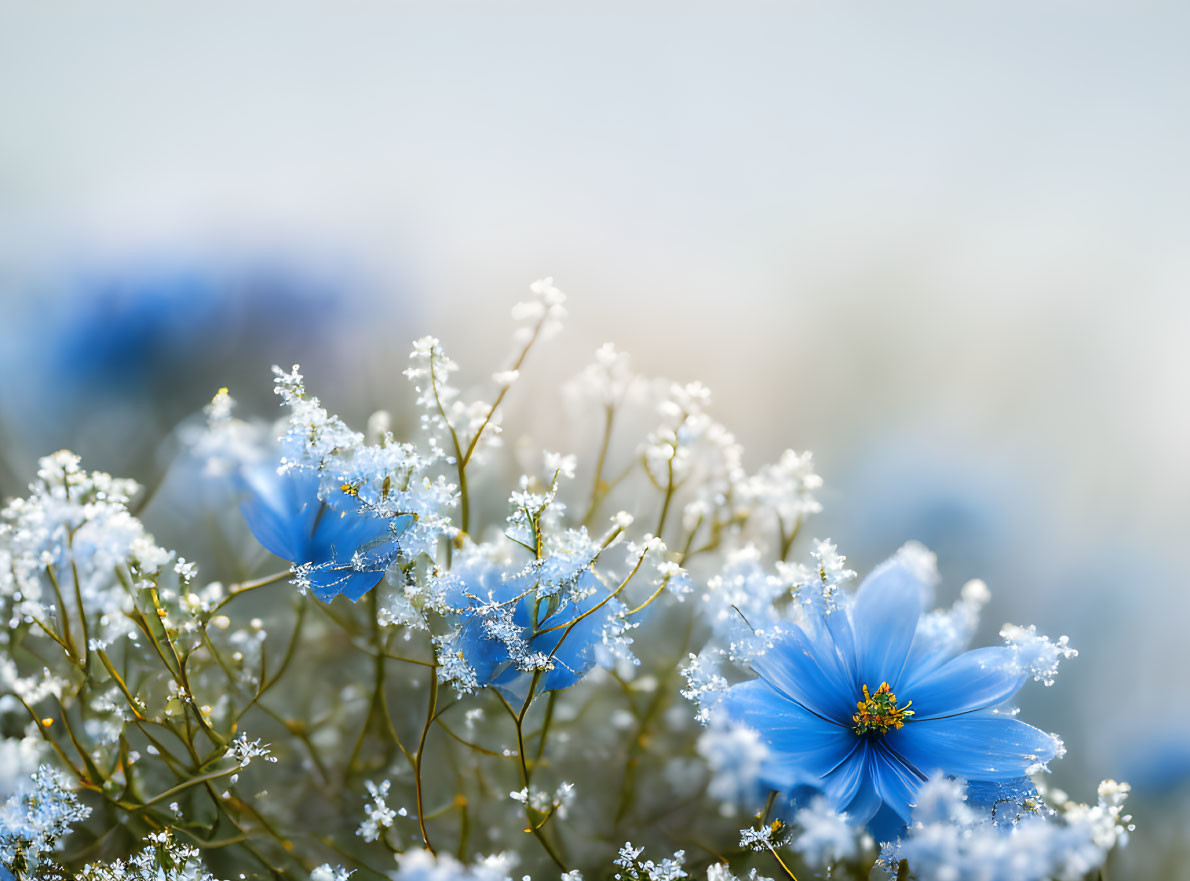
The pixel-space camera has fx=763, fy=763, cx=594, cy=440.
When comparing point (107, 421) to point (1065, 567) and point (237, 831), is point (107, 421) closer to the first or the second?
point (237, 831)

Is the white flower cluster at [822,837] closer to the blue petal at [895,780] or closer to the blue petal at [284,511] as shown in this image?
the blue petal at [895,780]

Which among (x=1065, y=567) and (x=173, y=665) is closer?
(x=173, y=665)

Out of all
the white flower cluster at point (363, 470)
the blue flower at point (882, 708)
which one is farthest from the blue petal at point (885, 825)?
the white flower cluster at point (363, 470)

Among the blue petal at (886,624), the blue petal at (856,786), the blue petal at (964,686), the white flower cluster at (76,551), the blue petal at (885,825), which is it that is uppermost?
the white flower cluster at (76,551)

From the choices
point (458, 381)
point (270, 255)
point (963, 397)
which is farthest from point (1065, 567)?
point (270, 255)

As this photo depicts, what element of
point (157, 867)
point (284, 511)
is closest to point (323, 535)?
point (284, 511)

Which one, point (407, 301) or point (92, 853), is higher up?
point (407, 301)

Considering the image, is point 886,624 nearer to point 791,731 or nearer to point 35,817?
point 791,731

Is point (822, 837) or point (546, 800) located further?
point (546, 800)
